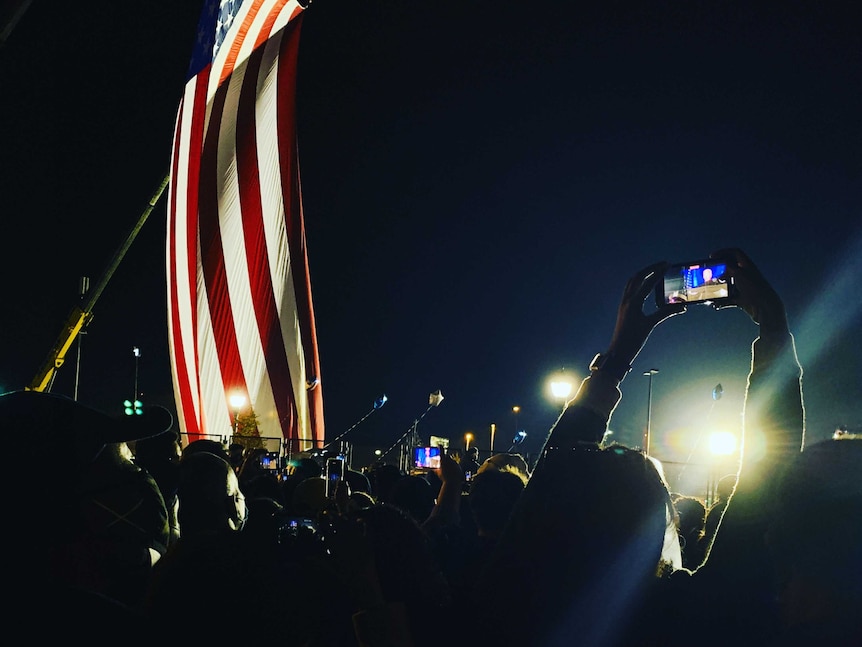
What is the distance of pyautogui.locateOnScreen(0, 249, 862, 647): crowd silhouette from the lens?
4.59ft

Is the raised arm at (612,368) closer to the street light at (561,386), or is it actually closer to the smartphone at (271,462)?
the street light at (561,386)

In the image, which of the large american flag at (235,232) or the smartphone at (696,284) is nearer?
the smartphone at (696,284)

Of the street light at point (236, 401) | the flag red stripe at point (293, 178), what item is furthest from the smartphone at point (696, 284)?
the flag red stripe at point (293, 178)

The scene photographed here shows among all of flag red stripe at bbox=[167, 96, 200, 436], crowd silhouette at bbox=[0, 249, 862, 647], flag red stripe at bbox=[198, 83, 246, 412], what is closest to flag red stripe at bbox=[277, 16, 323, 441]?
flag red stripe at bbox=[198, 83, 246, 412]

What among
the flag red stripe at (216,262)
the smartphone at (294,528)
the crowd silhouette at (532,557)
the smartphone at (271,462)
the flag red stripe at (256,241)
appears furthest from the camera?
the flag red stripe at (256,241)

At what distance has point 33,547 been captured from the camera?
61.4 inches

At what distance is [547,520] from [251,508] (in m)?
2.61

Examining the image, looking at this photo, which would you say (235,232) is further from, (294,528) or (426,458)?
(294,528)

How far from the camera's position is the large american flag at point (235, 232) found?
43.0ft

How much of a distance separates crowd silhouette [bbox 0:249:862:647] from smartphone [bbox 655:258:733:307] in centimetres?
7

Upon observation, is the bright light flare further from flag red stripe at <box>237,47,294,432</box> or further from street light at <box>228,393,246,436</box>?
street light at <box>228,393,246,436</box>

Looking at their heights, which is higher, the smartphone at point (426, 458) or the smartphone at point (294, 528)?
the smartphone at point (294, 528)

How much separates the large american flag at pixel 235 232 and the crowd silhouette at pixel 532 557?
11.1 meters

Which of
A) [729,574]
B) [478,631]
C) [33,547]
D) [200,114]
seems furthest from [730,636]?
[200,114]
